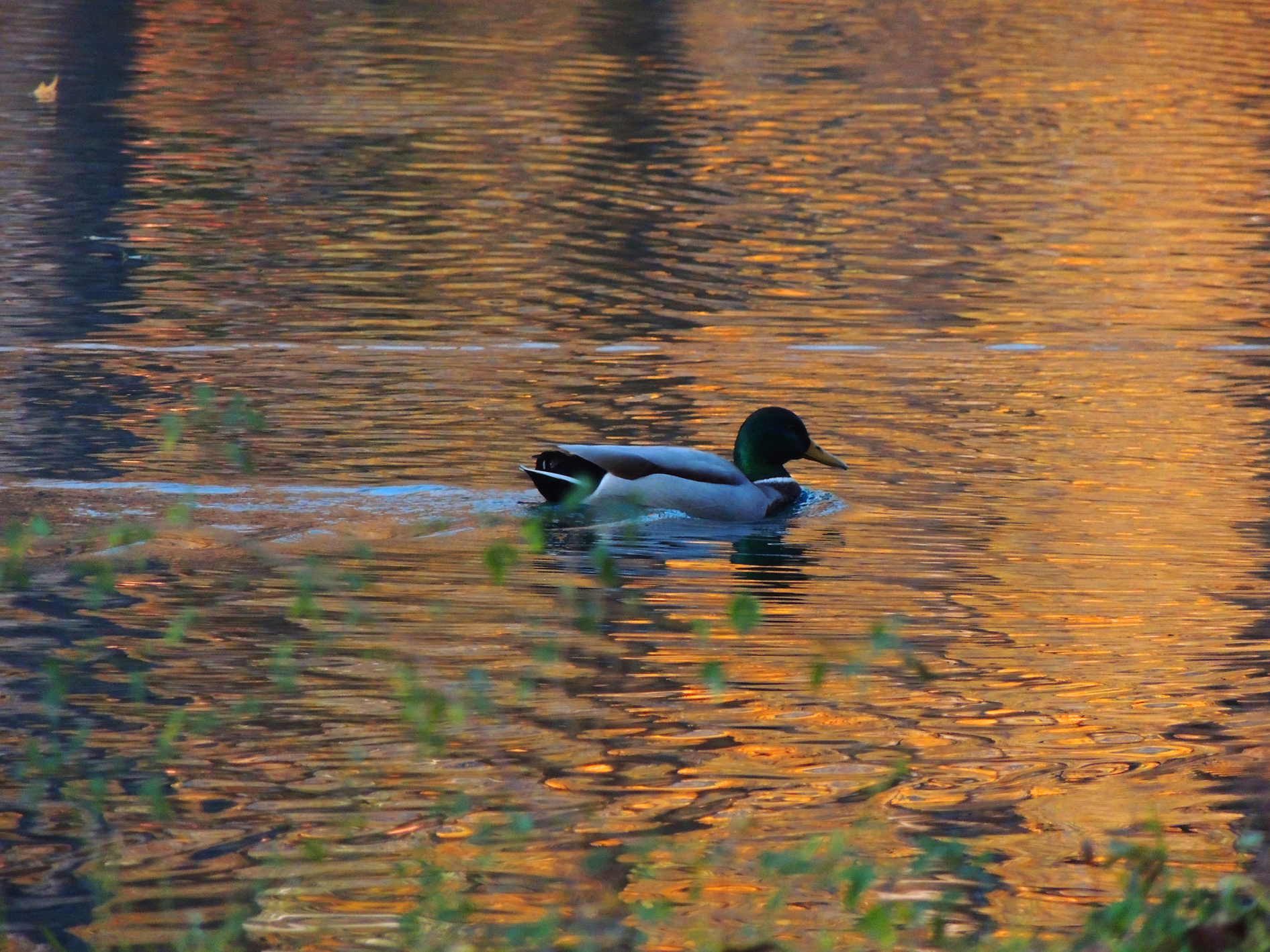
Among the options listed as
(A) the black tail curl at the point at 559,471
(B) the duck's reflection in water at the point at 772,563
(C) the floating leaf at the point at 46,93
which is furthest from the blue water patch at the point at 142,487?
(C) the floating leaf at the point at 46,93

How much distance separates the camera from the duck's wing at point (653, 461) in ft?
36.3

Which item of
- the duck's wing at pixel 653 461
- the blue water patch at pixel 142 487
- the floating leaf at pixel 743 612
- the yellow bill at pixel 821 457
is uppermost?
the floating leaf at pixel 743 612

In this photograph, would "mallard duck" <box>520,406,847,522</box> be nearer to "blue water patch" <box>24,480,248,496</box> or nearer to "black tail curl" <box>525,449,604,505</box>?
"black tail curl" <box>525,449,604,505</box>

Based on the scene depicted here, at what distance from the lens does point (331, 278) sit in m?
17.5

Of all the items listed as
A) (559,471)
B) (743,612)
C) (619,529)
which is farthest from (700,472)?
(743,612)

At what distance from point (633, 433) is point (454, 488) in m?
1.78

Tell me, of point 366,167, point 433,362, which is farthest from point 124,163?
point 433,362

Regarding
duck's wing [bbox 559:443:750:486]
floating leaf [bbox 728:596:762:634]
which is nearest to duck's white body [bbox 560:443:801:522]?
duck's wing [bbox 559:443:750:486]

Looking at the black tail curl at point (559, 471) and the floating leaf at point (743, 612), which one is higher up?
the floating leaf at point (743, 612)

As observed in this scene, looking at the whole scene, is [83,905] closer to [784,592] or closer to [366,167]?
[784,592]

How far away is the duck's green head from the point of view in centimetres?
1217

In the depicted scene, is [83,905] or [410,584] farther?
[410,584]

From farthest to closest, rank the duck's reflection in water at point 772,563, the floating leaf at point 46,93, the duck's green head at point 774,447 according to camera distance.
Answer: the floating leaf at point 46,93, the duck's green head at point 774,447, the duck's reflection in water at point 772,563

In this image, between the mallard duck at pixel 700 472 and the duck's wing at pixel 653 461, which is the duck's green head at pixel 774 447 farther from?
the duck's wing at pixel 653 461
